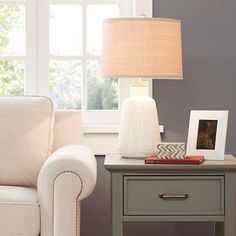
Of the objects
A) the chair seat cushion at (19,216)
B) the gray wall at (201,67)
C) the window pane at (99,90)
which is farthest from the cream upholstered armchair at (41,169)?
the gray wall at (201,67)

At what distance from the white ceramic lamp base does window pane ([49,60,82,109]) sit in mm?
633

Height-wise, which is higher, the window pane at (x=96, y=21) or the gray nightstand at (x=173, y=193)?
the window pane at (x=96, y=21)

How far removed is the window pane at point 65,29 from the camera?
3.88 m

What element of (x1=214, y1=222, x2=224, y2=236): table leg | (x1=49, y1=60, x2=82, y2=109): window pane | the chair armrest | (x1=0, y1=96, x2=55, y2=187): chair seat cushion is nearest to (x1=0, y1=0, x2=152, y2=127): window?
(x1=49, y1=60, x2=82, y2=109): window pane

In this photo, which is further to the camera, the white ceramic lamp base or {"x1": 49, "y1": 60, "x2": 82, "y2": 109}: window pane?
{"x1": 49, "y1": 60, "x2": 82, "y2": 109}: window pane

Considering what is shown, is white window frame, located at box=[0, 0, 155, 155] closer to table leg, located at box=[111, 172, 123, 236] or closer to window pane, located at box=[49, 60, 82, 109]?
window pane, located at box=[49, 60, 82, 109]

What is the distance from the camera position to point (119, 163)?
10.3ft

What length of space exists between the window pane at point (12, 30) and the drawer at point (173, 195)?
1194 mm

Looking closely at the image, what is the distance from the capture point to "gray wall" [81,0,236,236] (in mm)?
3789

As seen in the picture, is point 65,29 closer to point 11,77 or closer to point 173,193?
point 11,77

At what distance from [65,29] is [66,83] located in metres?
0.30

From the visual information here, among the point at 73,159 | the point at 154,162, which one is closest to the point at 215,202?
the point at 154,162

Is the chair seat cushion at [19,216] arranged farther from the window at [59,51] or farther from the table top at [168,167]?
the window at [59,51]

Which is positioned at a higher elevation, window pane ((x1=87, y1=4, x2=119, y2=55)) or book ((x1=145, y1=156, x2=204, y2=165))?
window pane ((x1=87, y1=4, x2=119, y2=55))
